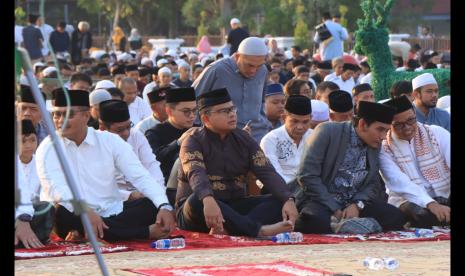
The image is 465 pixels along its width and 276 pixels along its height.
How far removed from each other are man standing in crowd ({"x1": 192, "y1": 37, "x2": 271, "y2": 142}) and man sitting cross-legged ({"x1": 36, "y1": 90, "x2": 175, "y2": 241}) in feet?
7.08

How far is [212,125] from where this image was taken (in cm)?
848

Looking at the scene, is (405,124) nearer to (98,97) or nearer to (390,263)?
(390,263)

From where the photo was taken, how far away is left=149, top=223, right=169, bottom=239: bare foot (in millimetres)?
8062

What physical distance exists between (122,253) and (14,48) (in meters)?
3.30

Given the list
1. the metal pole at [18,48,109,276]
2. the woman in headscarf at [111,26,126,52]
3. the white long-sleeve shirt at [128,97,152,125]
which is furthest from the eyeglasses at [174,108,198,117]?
the woman in headscarf at [111,26,126,52]

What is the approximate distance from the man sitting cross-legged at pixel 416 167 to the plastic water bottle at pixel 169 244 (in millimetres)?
1920

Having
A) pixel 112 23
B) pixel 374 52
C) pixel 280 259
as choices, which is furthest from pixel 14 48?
pixel 112 23

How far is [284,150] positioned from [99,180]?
1.72 m

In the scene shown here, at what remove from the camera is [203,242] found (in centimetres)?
795

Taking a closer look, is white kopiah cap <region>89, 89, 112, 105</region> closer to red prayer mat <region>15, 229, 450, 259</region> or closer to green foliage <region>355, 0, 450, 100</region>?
red prayer mat <region>15, 229, 450, 259</region>

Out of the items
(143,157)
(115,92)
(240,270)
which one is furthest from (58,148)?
Answer: (115,92)

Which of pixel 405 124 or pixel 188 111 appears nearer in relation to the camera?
pixel 405 124

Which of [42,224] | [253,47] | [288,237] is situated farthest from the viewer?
[253,47]
